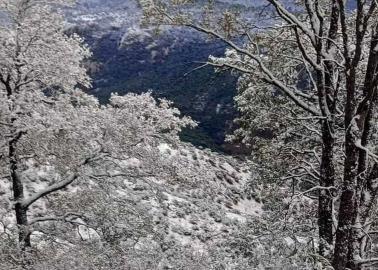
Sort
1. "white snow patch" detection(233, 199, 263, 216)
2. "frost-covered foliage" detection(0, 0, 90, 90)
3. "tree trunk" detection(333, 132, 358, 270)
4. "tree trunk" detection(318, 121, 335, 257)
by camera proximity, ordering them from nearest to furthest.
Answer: "tree trunk" detection(333, 132, 358, 270)
"tree trunk" detection(318, 121, 335, 257)
"frost-covered foliage" detection(0, 0, 90, 90)
"white snow patch" detection(233, 199, 263, 216)

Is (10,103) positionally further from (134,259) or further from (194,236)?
(194,236)

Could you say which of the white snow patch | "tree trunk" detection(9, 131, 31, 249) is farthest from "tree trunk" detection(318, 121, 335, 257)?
the white snow patch

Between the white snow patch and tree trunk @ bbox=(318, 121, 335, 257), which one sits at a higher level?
tree trunk @ bbox=(318, 121, 335, 257)

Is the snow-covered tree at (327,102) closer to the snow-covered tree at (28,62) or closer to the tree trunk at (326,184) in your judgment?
the tree trunk at (326,184)

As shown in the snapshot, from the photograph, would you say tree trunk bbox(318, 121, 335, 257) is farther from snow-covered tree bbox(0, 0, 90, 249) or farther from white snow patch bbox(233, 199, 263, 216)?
white snow patch bbox(233, 199, 263, 216)

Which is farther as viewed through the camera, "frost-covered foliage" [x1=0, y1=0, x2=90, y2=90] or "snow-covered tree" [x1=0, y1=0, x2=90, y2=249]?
"frost-covered foliage" [x1=0, y1=0, x2=90, y2=90]

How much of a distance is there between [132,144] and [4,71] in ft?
11.2

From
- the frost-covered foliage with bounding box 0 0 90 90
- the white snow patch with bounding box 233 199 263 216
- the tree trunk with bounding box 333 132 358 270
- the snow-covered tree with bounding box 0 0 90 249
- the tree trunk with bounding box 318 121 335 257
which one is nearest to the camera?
the tree trunk with bounding box 333 132 358 270

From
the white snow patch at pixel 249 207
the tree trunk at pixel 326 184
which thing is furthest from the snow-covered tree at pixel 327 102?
the white snow patch at pixel 249 207

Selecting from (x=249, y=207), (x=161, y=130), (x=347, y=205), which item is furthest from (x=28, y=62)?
(x=249, y=207)

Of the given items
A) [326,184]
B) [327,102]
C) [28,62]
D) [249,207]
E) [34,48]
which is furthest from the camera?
[249,207]

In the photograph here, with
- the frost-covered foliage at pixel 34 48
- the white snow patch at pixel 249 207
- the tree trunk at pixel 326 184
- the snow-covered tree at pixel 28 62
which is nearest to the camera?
the tree trunk at pixel 326 184

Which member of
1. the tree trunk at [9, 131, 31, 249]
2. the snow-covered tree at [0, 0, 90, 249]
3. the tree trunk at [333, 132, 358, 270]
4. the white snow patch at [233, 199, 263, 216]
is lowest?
the white snow patch at [233, 199, 263, 216]

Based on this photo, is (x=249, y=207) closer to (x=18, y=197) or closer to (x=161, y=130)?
(x=161, y=130)
